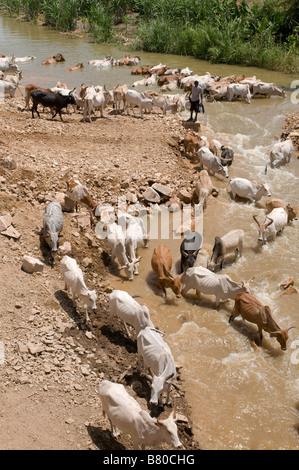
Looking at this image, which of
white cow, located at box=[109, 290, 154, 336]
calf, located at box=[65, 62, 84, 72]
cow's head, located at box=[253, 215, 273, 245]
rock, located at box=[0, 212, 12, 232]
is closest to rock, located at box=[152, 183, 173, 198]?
cow's head, located at box=[253, 215, 273, 245]

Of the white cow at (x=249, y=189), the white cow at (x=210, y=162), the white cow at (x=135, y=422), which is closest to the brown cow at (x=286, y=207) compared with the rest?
the white cow at (x=249, y=189)

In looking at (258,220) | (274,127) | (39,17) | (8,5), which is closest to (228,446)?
(258,220)

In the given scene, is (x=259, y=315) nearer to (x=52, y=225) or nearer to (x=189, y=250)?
(x=189, y=250)

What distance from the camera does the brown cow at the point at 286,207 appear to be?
10117 mm

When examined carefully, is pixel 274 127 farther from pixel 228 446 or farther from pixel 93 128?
pixel 228 446

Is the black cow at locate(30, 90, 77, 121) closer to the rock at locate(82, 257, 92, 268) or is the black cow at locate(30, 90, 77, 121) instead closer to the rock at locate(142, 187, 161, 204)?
the rock at locate(142, 187, 161, 204)

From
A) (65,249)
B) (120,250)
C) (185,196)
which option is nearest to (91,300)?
(65,249)

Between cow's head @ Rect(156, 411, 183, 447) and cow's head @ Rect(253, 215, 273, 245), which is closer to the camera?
cow's head @ Rect(156, 411, 183, 447)

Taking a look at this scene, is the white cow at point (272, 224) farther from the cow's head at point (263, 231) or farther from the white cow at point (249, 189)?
the white cow at point (249, 189)

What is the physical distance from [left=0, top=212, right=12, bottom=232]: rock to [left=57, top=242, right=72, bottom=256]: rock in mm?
1011

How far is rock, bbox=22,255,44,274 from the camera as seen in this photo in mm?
7379

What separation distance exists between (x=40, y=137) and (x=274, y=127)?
8.42 meters

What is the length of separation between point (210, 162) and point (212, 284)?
5.00 meters

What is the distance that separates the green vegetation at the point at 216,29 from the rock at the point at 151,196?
15.5 metres
